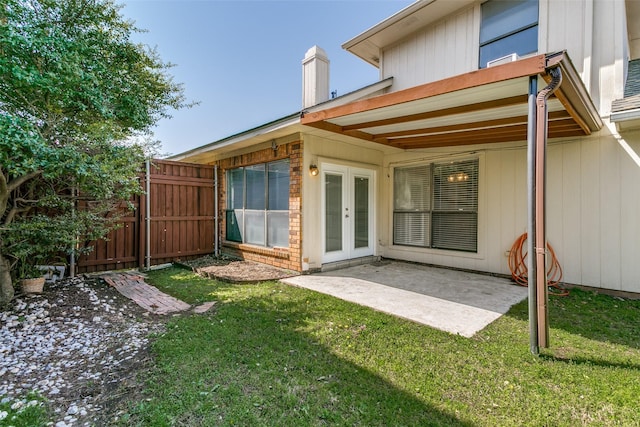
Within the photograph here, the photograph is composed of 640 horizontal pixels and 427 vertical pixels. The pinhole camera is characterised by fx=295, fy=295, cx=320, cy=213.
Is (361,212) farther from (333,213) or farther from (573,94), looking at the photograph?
(573,94)

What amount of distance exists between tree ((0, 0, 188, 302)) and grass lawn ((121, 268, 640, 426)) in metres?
2.49

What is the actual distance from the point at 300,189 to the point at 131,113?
335cm

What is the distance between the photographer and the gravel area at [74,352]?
213cm

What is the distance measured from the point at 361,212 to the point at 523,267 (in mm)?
3371

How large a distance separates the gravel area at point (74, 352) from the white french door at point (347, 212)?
372 centimetres

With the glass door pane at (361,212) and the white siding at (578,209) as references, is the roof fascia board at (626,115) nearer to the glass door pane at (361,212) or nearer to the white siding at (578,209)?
the white siding at (578,209)

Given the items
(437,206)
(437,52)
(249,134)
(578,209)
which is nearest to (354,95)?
(249,134)

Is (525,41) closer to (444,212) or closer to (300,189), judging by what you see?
(444,212)

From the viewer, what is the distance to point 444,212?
6.52m

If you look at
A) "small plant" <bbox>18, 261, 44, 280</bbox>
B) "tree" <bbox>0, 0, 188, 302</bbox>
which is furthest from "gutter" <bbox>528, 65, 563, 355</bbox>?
"small plant" <bbox>18, 261, 44, 280</bbox>

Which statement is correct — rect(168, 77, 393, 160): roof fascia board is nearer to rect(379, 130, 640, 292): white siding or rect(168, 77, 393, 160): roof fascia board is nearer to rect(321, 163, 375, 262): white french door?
rect(321, 163, 375, 262): white french door

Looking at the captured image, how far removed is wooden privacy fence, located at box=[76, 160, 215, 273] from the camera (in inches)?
245

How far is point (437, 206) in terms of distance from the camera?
6.62 m

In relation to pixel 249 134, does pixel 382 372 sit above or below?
below
